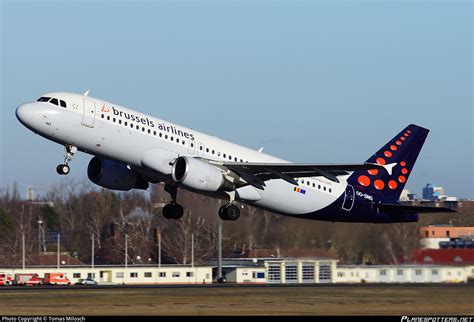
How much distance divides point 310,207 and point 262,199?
9.43 ft

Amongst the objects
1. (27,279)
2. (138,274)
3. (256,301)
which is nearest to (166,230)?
(138,274)

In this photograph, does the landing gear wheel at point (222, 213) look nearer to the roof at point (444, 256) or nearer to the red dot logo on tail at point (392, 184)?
the roof at point (444, 256)

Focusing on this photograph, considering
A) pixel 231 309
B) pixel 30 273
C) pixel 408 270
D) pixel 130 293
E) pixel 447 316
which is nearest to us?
pixel 447 316

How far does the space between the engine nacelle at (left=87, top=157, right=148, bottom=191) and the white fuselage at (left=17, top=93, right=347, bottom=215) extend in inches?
78.2

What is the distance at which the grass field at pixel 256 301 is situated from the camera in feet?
125

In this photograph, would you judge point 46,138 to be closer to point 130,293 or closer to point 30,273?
point 130,293

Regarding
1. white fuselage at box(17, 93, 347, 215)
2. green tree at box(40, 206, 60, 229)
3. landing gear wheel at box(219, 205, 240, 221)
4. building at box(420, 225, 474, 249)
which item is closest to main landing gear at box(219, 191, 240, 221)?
landing gear wheel at box(219, 205, 240, 221)

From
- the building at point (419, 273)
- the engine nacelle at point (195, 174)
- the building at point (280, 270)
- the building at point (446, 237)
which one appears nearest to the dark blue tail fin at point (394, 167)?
the building at point (446, 237)

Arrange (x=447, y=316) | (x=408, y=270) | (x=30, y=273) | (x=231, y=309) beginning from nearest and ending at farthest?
(x=447, y=316)
(x=231, y=309)
(x=408, y=270)
(x=30, y=273)

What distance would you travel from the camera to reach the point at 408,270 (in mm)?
52500

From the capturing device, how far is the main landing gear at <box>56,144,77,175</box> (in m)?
46.1

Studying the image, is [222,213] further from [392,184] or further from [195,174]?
[392,184]

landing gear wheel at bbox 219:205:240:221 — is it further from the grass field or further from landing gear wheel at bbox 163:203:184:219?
the grass field

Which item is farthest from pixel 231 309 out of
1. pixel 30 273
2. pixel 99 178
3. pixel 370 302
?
pixel 30 273
